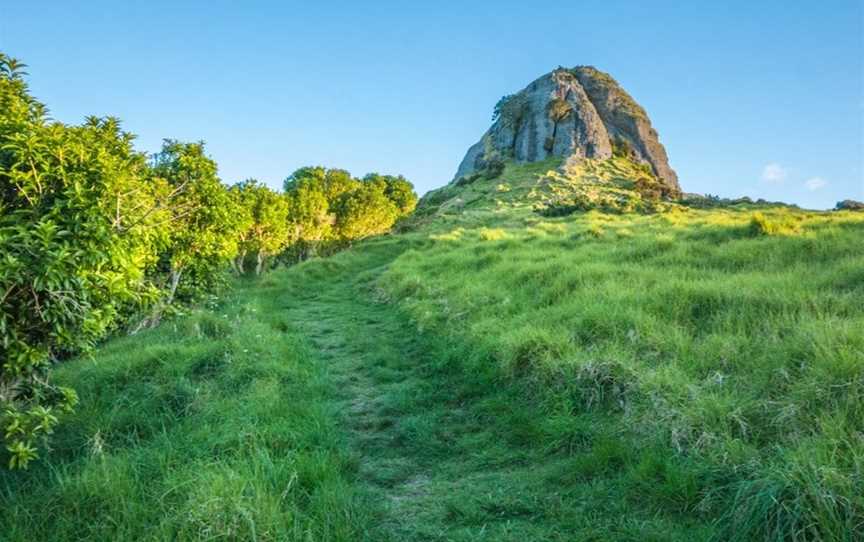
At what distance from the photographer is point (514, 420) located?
5.96 metres

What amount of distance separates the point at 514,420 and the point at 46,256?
4.93 meters

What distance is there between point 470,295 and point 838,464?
8.18 m

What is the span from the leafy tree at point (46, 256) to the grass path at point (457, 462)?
121 inches

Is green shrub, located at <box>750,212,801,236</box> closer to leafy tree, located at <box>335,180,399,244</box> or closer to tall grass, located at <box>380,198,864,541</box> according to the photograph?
tall grass, located at <box>380,198,864,541</box>

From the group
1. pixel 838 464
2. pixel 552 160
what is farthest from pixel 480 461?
pixel 552 160

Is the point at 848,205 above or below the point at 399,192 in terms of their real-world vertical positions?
below

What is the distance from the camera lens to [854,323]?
5.39 metres

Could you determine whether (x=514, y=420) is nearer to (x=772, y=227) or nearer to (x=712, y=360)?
(x=712, y=360)

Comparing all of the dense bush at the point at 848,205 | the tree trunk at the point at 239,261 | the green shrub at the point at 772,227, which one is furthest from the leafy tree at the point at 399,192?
the green shrub at the point at 772,227

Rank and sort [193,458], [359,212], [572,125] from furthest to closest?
[572,125] → [359,212] → [193,458]

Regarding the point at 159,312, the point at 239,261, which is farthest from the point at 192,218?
the point at 239,261

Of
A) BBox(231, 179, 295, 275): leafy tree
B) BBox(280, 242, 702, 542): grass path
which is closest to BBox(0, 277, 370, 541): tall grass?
BBox(280, 242, 702, 542): grass path

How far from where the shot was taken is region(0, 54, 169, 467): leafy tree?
4656mm

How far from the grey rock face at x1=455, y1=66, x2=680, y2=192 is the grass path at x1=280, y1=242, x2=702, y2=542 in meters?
56.7
